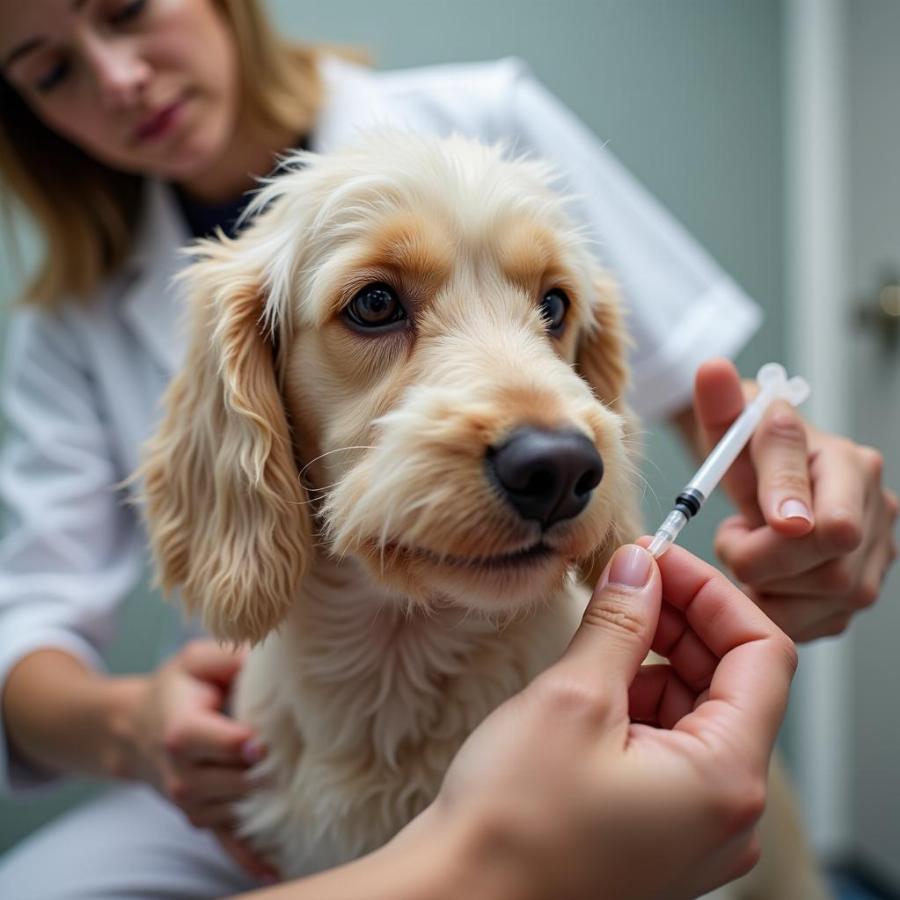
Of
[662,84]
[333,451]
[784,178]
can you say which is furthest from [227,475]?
[784,178]

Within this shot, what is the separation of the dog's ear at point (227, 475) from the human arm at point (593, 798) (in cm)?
30

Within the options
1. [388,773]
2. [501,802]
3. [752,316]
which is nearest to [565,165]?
[752,316]

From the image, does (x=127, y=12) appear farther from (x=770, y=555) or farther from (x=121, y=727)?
(x=770, y=555)

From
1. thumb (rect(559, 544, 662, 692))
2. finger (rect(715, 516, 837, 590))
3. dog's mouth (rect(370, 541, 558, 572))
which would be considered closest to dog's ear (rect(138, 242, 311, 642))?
dog's mouth (rect(370, 541, 558, 572))

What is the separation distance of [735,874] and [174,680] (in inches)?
28.0

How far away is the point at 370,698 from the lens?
898 mm

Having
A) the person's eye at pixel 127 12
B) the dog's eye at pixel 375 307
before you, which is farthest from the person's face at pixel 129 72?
the dog's eye at pixel 375 307

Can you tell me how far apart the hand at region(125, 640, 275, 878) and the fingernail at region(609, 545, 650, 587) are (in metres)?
0.51

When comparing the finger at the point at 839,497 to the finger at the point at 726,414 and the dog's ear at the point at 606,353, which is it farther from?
the dog's ear at the point at 606,353

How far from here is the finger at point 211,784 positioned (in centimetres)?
96

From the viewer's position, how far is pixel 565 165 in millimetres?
1354

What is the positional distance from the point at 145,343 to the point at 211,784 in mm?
750

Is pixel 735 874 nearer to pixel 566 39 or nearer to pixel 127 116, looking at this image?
pixel 127 116

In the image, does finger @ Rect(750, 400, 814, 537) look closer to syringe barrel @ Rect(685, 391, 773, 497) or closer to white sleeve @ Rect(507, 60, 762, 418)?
syringe barrel @ Rect(685, 391, 773, 497)
